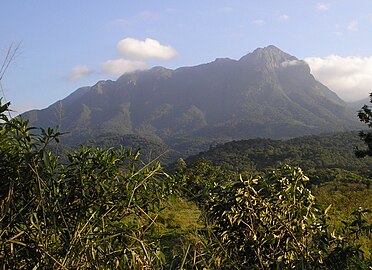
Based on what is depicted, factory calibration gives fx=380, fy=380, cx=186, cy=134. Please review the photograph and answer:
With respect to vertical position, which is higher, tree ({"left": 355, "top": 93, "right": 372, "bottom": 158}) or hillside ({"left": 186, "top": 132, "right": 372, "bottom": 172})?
tree ({"left": 355, "top": 93, "right": 372, "bottom": 158})

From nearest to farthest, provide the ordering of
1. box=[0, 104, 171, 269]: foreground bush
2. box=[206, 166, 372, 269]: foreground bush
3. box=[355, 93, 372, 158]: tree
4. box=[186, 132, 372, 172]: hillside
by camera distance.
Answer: box=[0, 104, 171, 269]: foreground bush, box=[206, 166, 372, 269]: foreground bush, box=[355, 93, 372, 158]: tree, box=[186, 132, 372, 172]: hillside

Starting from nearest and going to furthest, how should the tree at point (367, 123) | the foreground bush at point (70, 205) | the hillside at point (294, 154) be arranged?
the foreground bush at point (70, 205) < the tree at point (367, 123) < the hillside at point (294, 154)

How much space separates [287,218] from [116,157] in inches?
71.5

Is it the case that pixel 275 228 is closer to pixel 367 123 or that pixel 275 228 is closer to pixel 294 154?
pixel 367 123

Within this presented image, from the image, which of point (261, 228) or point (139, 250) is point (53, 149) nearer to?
point (139, 250)

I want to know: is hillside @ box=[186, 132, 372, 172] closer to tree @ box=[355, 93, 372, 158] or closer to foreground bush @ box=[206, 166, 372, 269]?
tree @ box=[355, 93, 372, 158]

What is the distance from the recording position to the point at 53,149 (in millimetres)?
2395

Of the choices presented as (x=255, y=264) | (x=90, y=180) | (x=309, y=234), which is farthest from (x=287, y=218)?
(x=90, y=180)

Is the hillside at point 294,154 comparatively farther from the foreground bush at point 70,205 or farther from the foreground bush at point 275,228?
the foreground bush at point 70,205

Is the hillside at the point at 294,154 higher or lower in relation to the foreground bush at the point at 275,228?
lower

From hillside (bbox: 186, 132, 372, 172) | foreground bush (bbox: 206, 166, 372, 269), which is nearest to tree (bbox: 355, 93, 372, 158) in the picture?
foreground bush (bbox: 206, 166, 372, 269)

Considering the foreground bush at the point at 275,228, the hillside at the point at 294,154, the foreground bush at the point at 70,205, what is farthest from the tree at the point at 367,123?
the hillside at the point at 294,154

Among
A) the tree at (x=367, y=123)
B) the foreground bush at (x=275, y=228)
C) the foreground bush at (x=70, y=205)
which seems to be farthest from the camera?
the tree at (x=367, y=123)

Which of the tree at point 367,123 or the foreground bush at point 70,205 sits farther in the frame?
the tree at point 367,123
